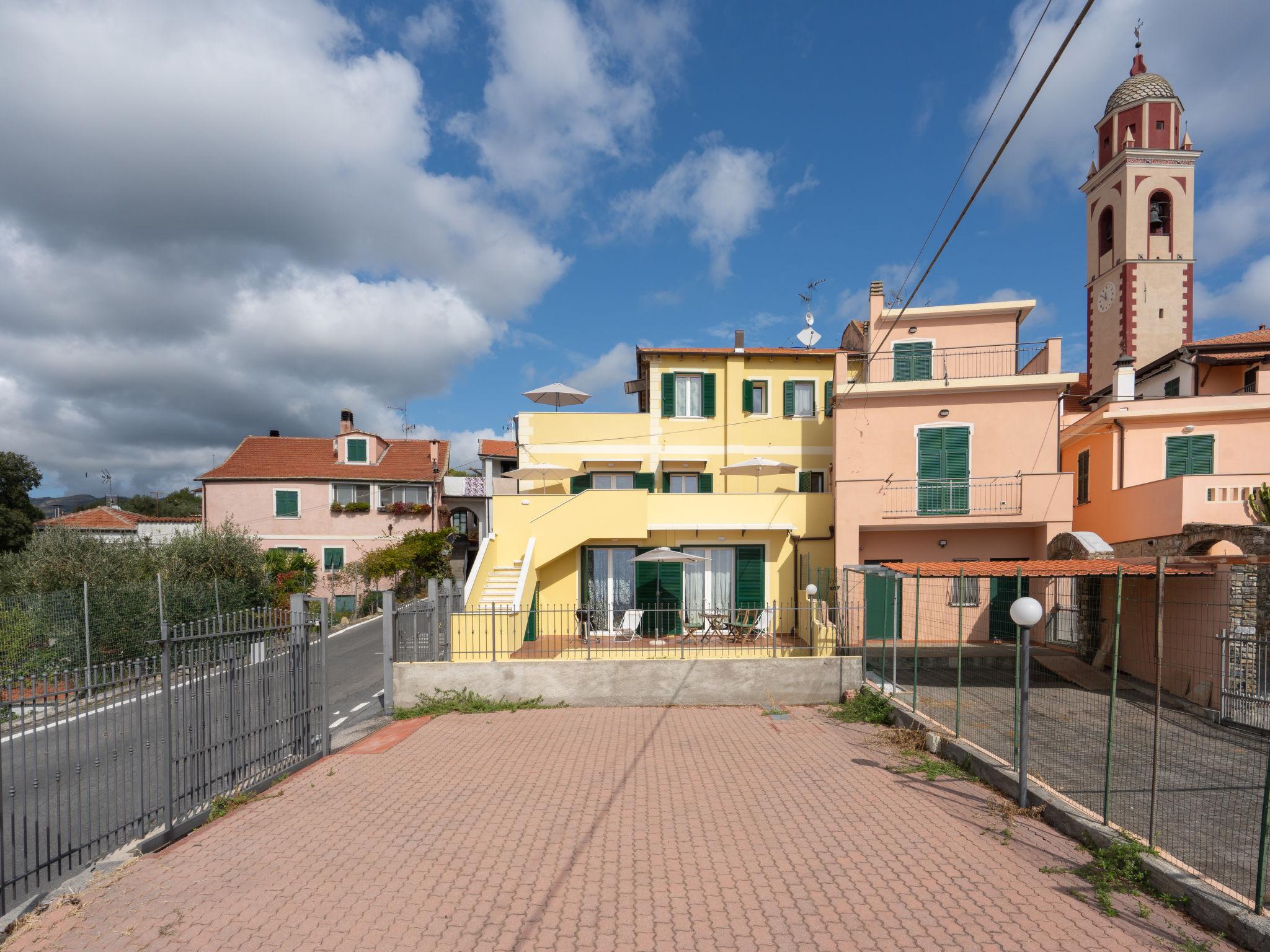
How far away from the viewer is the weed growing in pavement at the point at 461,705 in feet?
32.6

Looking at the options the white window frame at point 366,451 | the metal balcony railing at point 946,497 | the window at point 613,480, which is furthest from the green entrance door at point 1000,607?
the white window frame at point 366,451

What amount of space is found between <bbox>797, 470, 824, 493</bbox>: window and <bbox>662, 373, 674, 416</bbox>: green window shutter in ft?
15.7

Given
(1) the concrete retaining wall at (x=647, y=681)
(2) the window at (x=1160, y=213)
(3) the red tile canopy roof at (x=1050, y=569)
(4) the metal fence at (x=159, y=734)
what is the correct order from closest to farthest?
(4) the metal fence at (x=159, y=734), (3) the red tile canopy roof at (x=1050, y=569), (1) the concrete retaining wall at (x=647, y=681), (2) the window at (x=1160, y=213)

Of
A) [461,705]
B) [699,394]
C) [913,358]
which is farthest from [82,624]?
[913,358]

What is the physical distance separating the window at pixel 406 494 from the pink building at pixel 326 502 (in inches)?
1.2

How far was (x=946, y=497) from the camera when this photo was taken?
607 inches

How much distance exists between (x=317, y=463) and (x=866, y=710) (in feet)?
91.1

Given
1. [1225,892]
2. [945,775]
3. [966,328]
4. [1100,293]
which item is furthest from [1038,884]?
[1100,293]

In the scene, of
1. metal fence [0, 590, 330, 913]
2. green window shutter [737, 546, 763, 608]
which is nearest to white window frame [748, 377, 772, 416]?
green window shutter [737, 546, 763, 608]

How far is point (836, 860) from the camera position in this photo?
5125mm

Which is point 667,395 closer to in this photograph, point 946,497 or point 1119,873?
point 946,497

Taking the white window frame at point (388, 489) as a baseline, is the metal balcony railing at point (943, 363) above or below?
above

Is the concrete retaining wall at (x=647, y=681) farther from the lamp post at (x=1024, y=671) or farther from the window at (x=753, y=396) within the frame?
the window at (x=753, y=396)

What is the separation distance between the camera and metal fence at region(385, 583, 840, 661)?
10.5m
